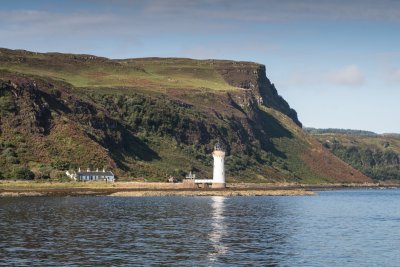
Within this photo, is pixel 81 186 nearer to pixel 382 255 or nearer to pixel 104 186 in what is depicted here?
pixel 104 186

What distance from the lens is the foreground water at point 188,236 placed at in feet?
180

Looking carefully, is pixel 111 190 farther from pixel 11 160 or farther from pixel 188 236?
pixel 188 236

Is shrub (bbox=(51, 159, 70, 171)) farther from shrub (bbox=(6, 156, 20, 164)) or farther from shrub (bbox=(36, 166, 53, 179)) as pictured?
shrub (bbox=(6, 156, 20, 164))

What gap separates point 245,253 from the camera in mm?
58625

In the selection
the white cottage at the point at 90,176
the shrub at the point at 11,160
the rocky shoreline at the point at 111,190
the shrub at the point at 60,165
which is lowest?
the rocky shoreline at the point at 111,190

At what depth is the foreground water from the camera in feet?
180

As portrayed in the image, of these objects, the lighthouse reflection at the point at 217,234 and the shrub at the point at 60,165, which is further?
the shrub at the point at 60,165

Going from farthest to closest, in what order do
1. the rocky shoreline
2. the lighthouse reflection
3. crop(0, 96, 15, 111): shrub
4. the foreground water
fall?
crop(0, 96, 15, 111): shrub → the rocky shoreline → the lighthouse reflection → the foreground water

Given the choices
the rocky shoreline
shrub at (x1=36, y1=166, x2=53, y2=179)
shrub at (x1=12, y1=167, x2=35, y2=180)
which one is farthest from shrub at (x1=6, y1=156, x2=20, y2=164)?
the rocky shoreline

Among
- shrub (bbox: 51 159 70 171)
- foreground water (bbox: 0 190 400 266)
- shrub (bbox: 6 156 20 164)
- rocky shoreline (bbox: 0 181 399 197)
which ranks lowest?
foreground water (bbox: 0 190 400 266)

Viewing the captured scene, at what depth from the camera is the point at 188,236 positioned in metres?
69.8

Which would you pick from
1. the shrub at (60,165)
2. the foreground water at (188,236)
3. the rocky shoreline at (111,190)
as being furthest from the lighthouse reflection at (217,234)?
the shrub at (60,165)

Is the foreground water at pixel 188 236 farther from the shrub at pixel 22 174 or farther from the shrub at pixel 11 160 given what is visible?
the shrub at pixel 11 160

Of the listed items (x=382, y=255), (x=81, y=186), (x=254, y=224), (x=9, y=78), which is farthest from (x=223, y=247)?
(x=9, y=78)
